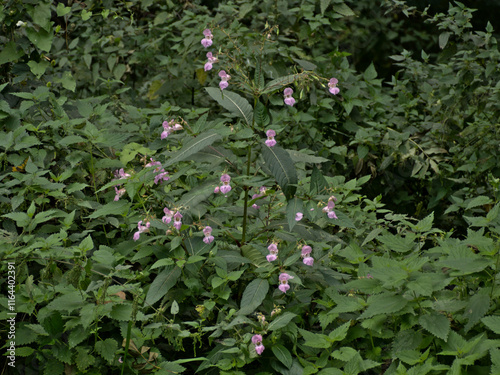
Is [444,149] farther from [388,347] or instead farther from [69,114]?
[69,114]

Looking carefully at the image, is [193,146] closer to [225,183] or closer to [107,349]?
[225,183]

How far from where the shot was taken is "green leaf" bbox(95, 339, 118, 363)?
7.25 feet

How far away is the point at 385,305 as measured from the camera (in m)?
2.15

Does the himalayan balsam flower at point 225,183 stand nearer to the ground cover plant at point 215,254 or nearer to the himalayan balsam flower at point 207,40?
the ground cover plant at point 215,254

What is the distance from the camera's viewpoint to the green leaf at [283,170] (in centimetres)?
232

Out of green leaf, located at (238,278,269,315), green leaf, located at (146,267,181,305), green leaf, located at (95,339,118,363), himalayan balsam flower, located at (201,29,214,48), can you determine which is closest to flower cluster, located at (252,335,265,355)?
green leaf, located at (238,278,269,315)

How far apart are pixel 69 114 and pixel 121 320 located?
1.87 meters

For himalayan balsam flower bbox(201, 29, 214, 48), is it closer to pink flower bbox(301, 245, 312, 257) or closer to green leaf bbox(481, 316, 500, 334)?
pink flower bbox(301, 245, 312, 257)

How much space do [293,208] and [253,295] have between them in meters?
0.41

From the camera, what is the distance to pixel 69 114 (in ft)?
12.0

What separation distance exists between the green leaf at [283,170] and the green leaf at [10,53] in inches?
88.1

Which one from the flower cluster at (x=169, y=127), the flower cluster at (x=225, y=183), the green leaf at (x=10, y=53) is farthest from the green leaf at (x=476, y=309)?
the green leaf at (x=10, y=53)

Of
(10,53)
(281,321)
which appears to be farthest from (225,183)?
(10,53)

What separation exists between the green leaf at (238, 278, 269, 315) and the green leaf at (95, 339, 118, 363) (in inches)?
21.2
